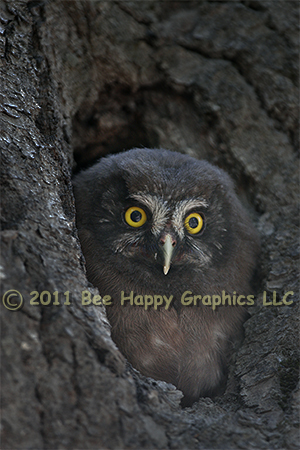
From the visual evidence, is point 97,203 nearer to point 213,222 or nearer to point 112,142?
point 213,222

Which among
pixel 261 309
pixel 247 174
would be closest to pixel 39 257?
pixel 261 309

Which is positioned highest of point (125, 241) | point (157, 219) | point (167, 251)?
point (157, 219)

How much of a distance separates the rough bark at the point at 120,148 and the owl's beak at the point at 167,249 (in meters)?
0.66

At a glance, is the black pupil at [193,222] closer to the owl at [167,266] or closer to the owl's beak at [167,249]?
the owl at [167,266]

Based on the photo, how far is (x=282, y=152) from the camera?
3973 mm

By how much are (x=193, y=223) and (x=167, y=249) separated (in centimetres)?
42

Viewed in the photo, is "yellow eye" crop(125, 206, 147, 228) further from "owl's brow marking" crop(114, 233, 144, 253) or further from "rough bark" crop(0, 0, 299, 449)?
"rough bark" crop(0, 0, 299, 449)

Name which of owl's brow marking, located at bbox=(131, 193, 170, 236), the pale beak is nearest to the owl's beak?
the pale beak

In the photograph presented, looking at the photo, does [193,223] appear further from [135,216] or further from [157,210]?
[135,216]

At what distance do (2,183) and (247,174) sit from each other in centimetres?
252

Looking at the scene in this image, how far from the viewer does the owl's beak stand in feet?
9.30

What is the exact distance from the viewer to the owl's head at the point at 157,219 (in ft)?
9.90

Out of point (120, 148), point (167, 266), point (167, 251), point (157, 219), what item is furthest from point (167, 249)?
point (120, 148)

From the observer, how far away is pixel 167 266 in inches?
112
